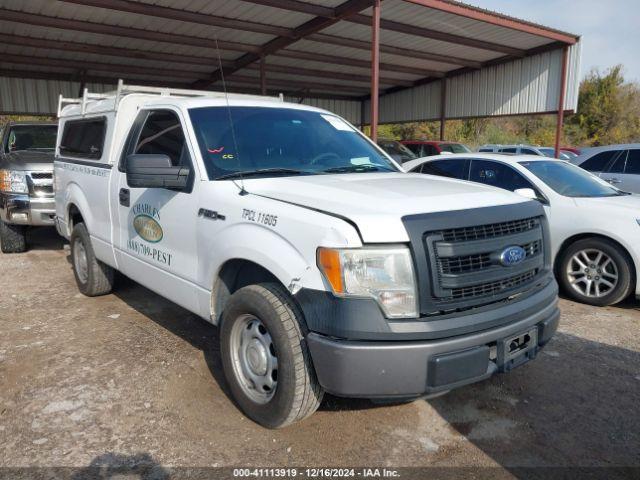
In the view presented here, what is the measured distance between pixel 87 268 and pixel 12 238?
121 inches

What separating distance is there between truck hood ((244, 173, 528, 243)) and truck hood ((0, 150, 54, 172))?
5193 mm

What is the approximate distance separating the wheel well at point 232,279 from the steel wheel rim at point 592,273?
3966mm

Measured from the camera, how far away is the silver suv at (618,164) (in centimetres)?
876

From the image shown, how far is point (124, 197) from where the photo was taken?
4.10 m

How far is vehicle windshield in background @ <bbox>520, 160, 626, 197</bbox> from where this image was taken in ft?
19.1

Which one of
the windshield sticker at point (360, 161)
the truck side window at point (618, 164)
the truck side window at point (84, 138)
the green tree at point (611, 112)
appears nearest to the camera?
the windshield sticker at point (360, 161)

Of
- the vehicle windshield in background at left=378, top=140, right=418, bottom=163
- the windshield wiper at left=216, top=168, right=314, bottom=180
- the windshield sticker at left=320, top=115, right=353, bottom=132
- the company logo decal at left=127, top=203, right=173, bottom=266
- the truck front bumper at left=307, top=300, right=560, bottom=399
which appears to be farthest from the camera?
the vehicle windshield in background at left=378, top=140, right=418, bottom=163

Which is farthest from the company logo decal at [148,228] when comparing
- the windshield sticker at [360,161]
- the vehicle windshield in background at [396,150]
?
the vehicle windshield in background at [396,150]

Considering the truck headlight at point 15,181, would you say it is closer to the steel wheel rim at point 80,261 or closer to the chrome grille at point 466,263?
the steel wheel rim at point 80,261

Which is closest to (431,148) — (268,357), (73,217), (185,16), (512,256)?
(185,16)

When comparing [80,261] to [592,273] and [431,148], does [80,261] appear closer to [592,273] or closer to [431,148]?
[592,273]

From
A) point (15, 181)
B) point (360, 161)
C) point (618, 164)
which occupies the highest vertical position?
point (360, 161)

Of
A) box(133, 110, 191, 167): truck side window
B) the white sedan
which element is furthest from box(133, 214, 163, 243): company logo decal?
the white sedan

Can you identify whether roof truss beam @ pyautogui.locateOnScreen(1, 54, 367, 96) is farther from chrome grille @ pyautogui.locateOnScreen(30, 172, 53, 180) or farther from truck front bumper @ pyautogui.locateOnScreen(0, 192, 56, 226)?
truck front bumper @ pyautogui.locateOnScreen(0, 192, 56, 226)
